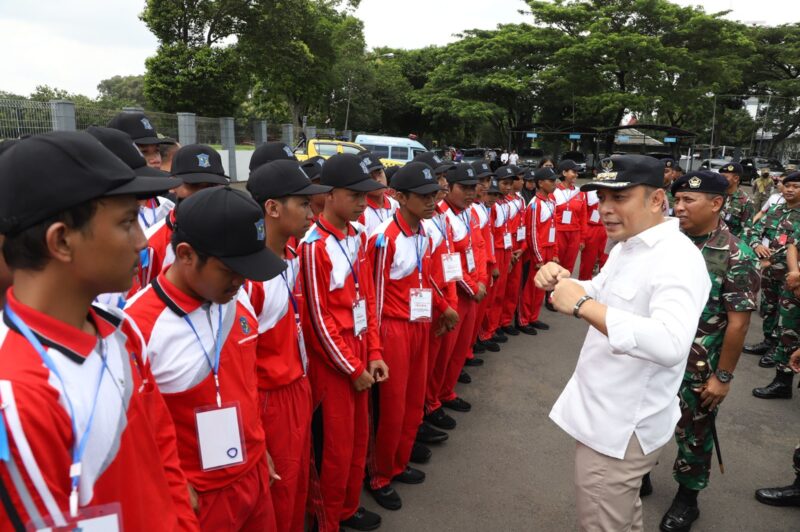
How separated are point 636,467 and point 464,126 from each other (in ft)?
131

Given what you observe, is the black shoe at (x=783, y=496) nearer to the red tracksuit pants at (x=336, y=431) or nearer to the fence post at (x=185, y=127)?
the red tracksuit pants at (x=336, y=431)

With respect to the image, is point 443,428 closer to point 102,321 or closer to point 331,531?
point 331,531

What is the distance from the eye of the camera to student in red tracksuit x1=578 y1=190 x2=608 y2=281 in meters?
8.07

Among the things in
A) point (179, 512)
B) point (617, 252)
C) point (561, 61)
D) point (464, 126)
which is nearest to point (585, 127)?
point (561, 61)

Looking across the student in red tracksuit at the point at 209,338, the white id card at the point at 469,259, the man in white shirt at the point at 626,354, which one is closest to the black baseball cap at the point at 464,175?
the white id card at the point at 469,259

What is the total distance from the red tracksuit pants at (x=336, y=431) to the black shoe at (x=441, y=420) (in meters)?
1.53

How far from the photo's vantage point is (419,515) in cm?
343

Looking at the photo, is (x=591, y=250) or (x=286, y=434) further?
(x=591, y=250)

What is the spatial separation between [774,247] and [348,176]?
5400mm

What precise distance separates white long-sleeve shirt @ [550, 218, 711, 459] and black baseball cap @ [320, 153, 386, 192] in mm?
1459

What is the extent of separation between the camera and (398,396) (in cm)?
345

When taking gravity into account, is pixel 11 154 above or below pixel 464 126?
below

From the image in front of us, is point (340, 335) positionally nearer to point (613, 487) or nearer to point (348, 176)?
point (348, 176)

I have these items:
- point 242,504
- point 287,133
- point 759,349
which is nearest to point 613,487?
point 242,504
